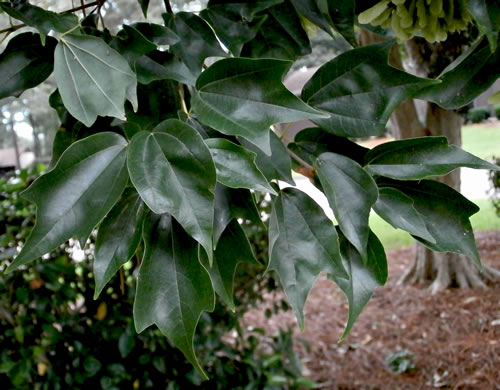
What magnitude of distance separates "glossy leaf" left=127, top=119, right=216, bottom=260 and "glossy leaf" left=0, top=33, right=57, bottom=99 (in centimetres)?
20

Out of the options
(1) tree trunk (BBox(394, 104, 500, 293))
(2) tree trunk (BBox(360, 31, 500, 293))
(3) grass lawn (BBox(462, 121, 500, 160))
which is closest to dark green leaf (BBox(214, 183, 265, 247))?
(2) tree trunk (BBox(360, 31, 500, 293))

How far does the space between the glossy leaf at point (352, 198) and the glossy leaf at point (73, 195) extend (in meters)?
0.21

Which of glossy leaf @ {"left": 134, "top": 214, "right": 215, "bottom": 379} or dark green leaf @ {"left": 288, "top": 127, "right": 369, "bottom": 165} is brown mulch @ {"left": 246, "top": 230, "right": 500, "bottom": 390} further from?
glossy leaf @ {"left": 134, "top": 214, "right": 215, "bottom": 379}

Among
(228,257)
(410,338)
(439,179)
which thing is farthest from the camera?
(410,338)

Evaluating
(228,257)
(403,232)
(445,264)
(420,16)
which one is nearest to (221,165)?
(228,257)

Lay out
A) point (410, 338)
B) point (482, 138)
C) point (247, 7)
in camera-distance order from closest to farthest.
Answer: point (247, 7) → point (410, 338) → point (482, 138)

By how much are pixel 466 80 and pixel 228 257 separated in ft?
1.08

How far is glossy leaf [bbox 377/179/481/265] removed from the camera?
1.77 feet

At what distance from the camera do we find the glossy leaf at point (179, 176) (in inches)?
17.3

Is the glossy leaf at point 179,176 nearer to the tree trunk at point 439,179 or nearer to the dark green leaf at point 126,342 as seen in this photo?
the dark green leaf at point 126,342

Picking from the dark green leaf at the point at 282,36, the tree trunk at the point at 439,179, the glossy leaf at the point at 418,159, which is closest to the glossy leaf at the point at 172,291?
the glossy leaf at the point at 418,159

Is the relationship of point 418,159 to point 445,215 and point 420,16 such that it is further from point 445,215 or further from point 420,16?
point 420,16

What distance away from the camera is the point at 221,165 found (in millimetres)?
476

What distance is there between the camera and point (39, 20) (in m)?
0.54
